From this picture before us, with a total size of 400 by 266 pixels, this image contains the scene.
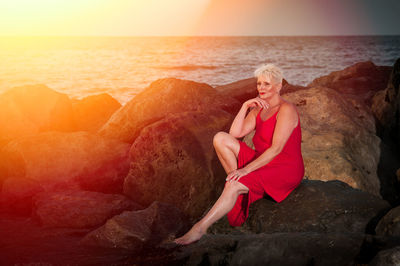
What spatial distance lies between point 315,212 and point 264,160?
75 cm

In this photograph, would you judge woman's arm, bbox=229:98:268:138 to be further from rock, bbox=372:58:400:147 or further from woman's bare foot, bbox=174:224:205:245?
rock, bbox=372:58:400:147

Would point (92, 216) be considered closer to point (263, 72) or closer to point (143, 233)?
point (143, 233)

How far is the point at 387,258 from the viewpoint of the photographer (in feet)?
8.79

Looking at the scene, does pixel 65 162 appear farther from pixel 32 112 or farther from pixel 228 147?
pixel 228 147

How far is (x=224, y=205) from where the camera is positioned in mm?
4184

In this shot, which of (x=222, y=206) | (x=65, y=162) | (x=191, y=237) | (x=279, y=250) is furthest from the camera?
(x=65, y=162)

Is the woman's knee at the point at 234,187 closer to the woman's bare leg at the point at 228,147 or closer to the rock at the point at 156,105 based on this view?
the woman's bare leg at the point at 228,147

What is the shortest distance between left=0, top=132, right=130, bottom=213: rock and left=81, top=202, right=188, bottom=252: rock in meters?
2.14

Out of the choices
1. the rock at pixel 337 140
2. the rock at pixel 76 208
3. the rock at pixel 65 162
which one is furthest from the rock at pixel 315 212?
the rock at pixel 65 162

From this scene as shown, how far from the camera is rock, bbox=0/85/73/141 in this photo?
9.52 meters

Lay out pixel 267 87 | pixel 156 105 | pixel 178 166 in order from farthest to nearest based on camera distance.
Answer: pixel 156 105, pixel 178 166, pixel 267 87

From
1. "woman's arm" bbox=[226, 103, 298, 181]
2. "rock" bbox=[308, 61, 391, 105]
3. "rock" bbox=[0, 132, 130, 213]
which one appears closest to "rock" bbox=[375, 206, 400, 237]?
"woman's arm" bbox=[226, 103, 298, 181]

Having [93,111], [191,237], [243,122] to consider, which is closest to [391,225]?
[191,237]

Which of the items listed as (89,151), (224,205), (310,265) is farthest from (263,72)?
(89,151)
